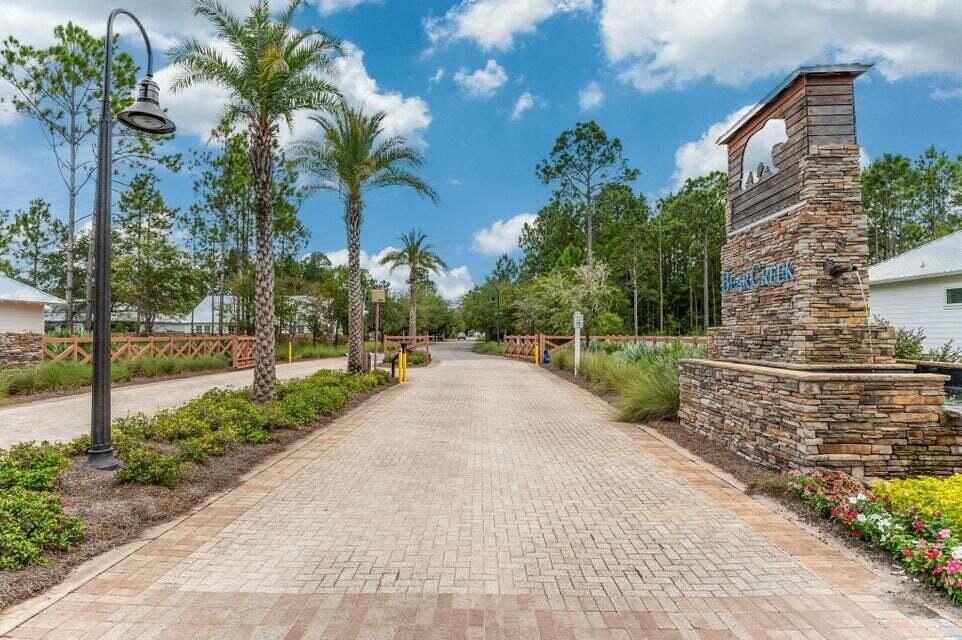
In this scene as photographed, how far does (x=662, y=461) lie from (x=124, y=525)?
5.85 metres

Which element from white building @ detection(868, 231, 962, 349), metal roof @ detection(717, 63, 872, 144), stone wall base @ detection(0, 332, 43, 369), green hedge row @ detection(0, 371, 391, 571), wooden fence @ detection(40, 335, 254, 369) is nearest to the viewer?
green hedge row @ detection(0, 371, 391, 571)

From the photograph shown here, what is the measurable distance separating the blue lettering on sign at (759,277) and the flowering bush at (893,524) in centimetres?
284

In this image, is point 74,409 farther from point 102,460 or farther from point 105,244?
point 105,244

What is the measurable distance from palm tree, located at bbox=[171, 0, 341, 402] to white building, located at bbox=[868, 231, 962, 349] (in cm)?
1637

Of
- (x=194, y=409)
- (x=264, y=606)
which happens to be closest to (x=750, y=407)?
(x=264, y=606)

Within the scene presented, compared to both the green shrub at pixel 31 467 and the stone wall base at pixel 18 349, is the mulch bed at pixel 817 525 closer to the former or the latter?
the green shrub at pixel 31 467

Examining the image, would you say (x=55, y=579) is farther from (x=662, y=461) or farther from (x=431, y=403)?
(x=431, y=403)

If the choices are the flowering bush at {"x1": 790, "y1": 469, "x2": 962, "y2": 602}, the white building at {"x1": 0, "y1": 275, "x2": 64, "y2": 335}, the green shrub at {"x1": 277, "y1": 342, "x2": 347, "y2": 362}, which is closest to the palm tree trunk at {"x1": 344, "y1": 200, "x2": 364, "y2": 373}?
the white building at {"x1": 0, "y1": 275, "x2": 64, "y2": 335}

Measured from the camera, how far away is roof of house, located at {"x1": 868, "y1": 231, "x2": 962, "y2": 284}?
14500 mm

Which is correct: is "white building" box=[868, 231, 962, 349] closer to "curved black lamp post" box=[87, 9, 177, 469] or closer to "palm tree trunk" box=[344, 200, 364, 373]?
"palm tree trunk" box=[344, 200, 364, 373]

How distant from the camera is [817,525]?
4.49 metres

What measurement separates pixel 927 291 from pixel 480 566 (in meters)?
17.6

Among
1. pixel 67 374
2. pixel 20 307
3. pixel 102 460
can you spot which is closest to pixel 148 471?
pixel 102 460

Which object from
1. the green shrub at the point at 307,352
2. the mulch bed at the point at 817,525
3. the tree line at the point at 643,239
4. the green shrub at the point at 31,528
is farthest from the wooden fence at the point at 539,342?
the green shrub at the point at 31,528
